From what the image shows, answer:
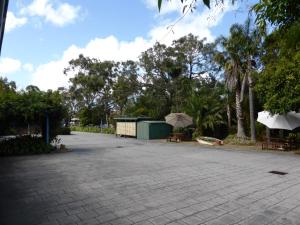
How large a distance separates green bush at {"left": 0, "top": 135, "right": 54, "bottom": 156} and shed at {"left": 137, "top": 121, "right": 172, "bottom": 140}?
1286 centimetres

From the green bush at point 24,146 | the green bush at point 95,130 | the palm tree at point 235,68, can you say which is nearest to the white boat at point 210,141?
the palm tree at point 235,68

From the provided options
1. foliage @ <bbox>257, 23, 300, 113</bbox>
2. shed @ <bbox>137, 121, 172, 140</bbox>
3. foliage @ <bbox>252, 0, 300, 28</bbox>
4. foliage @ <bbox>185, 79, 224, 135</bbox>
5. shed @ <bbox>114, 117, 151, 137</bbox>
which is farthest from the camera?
shed @ <bbox>114, 117, 151, 137</bbox>

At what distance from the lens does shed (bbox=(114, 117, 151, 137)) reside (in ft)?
97.5

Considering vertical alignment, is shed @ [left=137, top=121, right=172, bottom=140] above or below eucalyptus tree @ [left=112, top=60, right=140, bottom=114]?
below

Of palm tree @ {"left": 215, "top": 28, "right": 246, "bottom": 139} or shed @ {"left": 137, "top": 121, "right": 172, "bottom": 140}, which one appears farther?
shed @ {"left": 137, "top": 121, "right": 172, "bottom": 140}

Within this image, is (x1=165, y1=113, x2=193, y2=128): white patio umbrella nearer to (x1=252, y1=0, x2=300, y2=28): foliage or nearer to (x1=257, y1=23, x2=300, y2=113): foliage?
(x1=257, y1=23, x2=300, y2=113): foliage

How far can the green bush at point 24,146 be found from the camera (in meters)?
14.5

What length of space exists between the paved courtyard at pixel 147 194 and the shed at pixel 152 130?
53.9ft

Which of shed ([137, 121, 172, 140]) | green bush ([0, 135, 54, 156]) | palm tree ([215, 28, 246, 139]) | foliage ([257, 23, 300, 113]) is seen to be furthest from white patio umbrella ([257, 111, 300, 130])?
green bush ([0, 135, 54, 156])

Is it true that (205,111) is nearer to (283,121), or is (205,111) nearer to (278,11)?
(283,121)

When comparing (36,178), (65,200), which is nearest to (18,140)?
(36,178)

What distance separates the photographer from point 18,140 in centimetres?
1528

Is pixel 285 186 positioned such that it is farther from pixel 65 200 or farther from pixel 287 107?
pixel 287 107

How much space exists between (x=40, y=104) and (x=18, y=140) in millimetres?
2408
